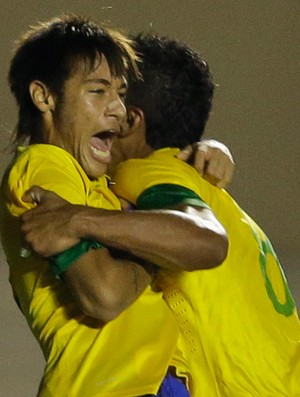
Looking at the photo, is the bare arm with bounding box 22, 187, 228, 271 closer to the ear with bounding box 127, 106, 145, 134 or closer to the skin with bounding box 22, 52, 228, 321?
the skin with bounding box 22, 52, 228, 321

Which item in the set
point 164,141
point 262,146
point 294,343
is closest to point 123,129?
point 164,141

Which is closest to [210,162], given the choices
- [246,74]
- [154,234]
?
[154,234]

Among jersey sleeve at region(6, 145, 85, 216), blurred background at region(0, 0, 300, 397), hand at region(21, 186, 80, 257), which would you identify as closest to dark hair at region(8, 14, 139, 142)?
jersey sleeve at region(6, 145, 85, 216)

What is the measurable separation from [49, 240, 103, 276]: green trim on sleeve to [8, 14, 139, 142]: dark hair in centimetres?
27

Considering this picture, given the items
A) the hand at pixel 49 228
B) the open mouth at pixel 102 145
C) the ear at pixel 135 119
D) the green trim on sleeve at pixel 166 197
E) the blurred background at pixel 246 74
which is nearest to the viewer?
the hand at pixel 49 228

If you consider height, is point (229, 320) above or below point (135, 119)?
below

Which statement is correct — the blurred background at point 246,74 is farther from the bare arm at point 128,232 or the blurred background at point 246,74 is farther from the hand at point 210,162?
the bare arm at point 128,232

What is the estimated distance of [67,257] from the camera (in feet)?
4.85

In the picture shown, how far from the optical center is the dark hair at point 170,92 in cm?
191

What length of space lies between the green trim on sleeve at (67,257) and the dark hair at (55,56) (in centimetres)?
27

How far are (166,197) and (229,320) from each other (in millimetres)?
214

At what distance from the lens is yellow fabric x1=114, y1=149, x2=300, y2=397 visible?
1668 millimetres

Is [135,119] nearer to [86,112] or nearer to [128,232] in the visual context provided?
[86,112]

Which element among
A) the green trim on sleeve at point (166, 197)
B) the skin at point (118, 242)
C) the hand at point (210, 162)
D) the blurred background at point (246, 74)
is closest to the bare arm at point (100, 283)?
the skin at point (118, 242)
